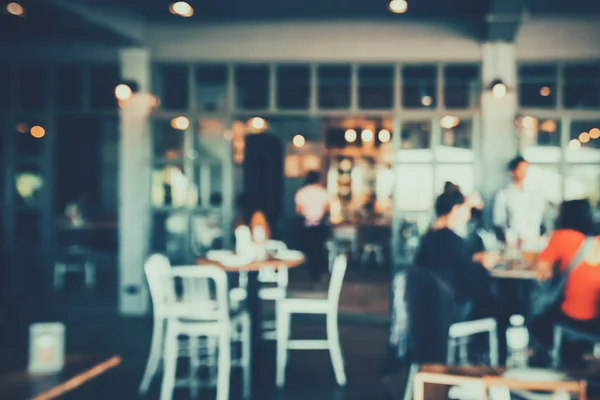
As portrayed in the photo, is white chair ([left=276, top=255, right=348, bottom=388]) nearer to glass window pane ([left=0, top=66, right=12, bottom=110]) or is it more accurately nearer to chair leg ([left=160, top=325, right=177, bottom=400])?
chair leg ([left=160, top=325, right=177, bottom=400])

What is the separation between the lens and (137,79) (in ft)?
23.1

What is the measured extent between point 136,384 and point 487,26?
4.92m

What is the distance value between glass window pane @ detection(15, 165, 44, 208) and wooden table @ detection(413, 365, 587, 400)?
20.7 ft

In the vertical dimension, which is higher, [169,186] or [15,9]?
[15,9]

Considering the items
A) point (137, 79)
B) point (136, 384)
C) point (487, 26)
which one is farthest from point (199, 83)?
point (136, 384)

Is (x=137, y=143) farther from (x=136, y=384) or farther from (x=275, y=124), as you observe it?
(x=275, y=124)

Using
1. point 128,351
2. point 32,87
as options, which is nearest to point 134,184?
point 32,87

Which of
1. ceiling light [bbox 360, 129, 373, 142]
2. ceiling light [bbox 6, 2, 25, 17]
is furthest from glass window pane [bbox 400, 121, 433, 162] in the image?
ceiling light [bbox 360, 129, 373, 142]

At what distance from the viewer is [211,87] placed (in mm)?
7152

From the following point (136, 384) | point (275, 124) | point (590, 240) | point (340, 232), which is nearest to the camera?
point (590, 240)

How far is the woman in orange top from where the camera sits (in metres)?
3.84

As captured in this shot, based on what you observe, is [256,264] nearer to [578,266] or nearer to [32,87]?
[578,266]

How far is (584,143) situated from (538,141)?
1.63 ft

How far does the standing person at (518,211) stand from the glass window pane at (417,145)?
102 centimetres
